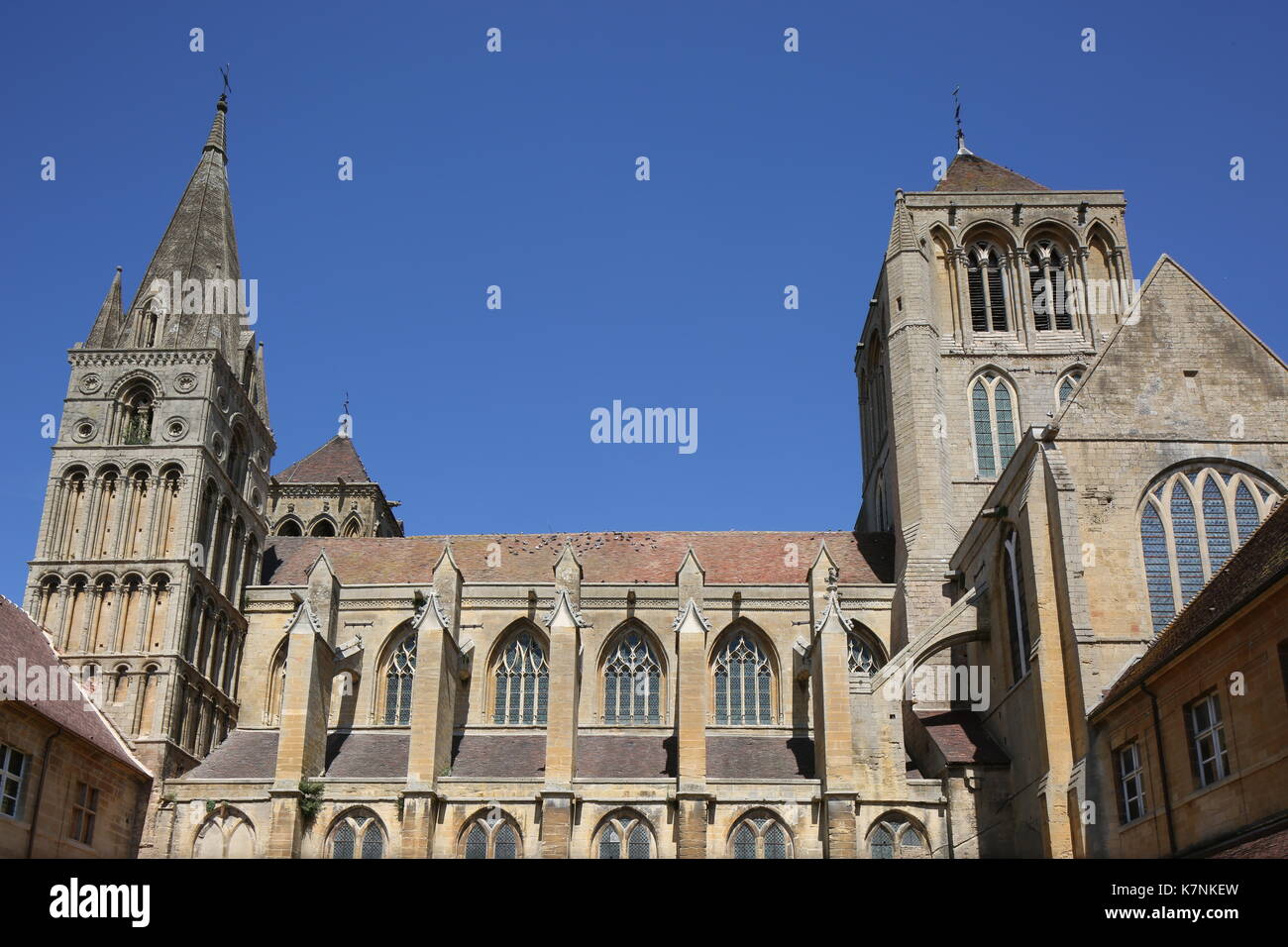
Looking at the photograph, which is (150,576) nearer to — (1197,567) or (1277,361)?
(1197,567)

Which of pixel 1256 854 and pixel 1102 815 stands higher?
pixel 1102 815

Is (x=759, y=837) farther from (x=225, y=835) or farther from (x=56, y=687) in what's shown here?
(x=56, y=687)

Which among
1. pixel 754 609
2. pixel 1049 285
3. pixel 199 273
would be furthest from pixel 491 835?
pixel 1049 285

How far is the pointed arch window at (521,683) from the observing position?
119 ft

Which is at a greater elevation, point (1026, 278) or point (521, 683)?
point (1026, 278)

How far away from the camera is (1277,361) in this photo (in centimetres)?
2892

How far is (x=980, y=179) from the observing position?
45.3 meters

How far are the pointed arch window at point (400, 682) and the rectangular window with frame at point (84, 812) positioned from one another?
28.1 feet

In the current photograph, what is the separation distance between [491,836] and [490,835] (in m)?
0.03

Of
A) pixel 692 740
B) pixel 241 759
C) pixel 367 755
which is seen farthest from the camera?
pixel 367 755

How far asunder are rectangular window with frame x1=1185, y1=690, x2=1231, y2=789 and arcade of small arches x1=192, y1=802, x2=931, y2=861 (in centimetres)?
1129
